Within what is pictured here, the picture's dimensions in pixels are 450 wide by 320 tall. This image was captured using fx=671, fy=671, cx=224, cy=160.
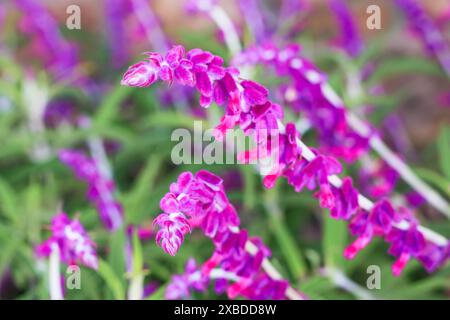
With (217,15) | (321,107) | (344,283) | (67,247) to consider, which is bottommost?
(344,283)

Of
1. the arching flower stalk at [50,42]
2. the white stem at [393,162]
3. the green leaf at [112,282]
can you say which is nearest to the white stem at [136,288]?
the green leaf at [112,282]

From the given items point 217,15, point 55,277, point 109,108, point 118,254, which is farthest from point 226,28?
point 55,277

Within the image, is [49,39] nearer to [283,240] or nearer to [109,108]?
[109,108]

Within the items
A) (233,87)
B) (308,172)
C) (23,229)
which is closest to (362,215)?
(308,172)

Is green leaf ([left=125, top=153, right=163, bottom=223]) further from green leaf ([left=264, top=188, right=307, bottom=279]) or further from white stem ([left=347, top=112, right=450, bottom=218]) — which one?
white stem ([left=347, top=112, right=450, bottom=218])

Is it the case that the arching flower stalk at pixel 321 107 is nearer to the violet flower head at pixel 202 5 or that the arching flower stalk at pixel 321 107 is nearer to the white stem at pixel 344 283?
the white stem at pixel 344 283

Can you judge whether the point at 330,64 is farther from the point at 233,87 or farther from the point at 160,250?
the point at 233,87

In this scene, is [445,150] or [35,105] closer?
[445,150]
